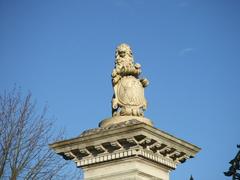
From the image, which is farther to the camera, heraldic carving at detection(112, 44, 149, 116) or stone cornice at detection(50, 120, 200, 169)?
heraldic carving at detection(112, 44, 149, 116)

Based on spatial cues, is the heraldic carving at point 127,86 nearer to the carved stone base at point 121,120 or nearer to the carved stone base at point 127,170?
the carved stone base at point 121,120

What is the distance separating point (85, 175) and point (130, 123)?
1.48 m

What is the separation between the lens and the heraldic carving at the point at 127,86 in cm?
1138

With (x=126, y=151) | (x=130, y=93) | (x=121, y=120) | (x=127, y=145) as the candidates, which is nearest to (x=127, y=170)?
(x=126, y=151)

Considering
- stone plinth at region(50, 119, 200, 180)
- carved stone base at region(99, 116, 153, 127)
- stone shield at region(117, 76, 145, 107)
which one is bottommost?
stone plinth at region(50, 119, 200, 180)

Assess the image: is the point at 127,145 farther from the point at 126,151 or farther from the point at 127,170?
the point at 127,170

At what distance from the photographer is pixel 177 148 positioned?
11.1 m

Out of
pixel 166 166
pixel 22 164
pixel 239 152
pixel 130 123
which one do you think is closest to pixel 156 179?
pixel 166 166

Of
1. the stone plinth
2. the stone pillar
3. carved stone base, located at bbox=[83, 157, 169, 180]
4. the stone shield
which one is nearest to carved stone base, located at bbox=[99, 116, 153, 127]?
the stone pillar

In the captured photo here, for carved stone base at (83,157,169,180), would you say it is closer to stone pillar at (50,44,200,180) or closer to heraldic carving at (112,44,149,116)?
stone pillar at (50,44,200,180)

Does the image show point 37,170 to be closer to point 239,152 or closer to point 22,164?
point 22,164

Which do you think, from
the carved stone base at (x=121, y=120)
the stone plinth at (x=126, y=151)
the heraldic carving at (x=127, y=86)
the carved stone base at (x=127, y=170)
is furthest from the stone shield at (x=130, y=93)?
the carved stone base at (x=127, y=170)

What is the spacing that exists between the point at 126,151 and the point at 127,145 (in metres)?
0.12

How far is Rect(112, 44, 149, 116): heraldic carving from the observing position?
37.3 feet
